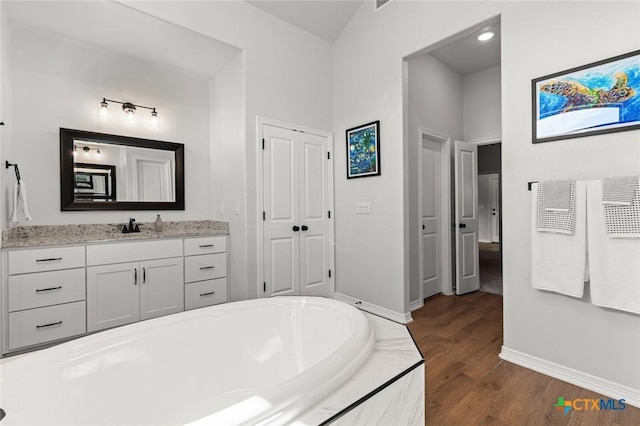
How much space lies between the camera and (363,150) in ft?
11.0

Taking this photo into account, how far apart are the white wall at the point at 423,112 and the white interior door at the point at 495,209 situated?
9.23ft

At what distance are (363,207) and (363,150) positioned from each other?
633 mm

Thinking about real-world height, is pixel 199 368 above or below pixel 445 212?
below

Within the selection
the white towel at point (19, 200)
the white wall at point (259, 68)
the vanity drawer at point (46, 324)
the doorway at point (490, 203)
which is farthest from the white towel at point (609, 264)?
the doorway at point (490, 203)

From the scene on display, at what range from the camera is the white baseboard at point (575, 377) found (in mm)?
1745

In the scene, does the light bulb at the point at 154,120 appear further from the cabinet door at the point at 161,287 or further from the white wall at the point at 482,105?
the white wall at the point at 482,105

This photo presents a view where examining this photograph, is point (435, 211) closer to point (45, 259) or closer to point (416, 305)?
point (416, 305)

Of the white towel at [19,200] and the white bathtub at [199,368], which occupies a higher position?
the white towel at [19,200]

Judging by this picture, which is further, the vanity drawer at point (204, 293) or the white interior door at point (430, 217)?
the white interior door at point (430, 217)

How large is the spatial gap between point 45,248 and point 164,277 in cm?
90

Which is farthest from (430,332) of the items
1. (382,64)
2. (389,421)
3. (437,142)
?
(382,64)

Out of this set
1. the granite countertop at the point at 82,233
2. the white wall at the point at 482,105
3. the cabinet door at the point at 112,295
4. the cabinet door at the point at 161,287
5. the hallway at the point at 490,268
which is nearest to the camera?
the granite countertop at the point at 82,233

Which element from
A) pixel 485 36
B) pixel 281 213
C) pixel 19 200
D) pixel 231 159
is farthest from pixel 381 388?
pixel 485 36

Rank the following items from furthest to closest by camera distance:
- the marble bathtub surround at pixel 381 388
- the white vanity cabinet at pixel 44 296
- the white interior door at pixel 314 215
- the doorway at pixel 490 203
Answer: the doorway at pixel 490 203 → the white interior door at pixel 314 215 → the white vanity cabinet at pixel 44 296 → the marble bathtub surround at pixel 381 388
